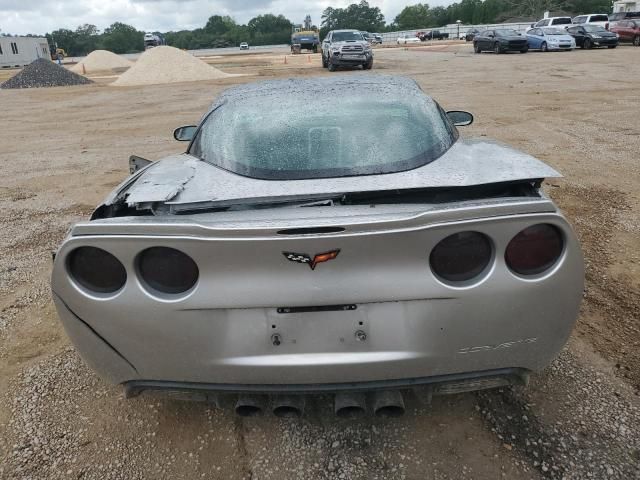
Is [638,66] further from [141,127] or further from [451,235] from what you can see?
[451,235]

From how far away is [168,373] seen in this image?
1851 mm

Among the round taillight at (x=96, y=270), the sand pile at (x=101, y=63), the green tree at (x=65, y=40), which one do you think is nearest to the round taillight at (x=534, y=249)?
the round taillight at (x=96, y=270)

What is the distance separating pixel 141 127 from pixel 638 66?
17.7 m

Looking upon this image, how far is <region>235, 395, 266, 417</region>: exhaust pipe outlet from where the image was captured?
1894mm

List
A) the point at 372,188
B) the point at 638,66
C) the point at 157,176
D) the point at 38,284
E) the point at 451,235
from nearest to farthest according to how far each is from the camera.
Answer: the point at 451,235
the point at 372,188
the point at 157,176
the point at 38,284
the point at 638,66

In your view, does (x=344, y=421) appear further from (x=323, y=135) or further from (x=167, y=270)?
(x=323, y=135)

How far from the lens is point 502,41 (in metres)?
28.7

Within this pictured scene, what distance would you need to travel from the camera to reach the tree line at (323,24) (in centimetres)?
8703

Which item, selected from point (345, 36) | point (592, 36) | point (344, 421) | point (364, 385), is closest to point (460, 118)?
point (344, 421)

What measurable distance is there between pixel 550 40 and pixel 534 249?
3114 cm

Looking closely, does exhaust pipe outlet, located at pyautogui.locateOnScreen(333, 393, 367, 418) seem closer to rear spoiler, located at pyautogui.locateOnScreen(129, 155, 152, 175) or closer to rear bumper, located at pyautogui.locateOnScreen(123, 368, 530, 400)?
rear bumper, located at pyautogui.locateOnScreen(123, 368, 530, 400)

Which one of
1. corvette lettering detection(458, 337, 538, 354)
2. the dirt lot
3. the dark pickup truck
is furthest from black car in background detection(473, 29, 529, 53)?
the dark pickup truck

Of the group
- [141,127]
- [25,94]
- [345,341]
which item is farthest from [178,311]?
[25,94]

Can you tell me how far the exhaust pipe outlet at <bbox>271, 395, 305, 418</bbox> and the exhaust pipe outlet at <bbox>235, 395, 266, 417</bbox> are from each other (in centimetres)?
5
